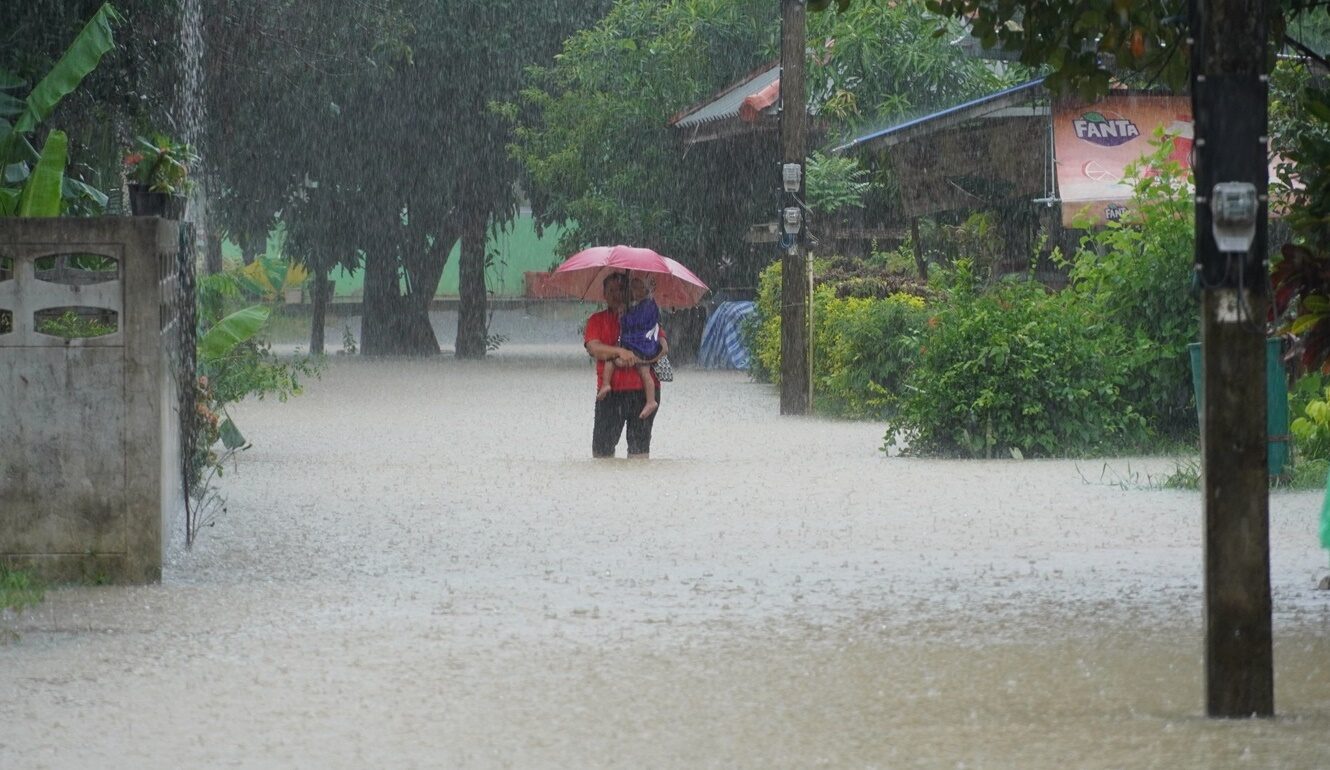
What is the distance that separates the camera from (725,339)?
109ft

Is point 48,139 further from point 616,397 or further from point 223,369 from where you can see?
point 616,397

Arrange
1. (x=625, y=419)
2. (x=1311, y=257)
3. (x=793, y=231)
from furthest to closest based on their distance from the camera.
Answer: (x=793, y=231) → (x=625, y=419) → (x=1311, y=257)

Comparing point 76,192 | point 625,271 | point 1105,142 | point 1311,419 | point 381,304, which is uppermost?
point 1105,142

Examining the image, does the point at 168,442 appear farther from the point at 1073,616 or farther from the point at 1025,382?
the point at 1025,382

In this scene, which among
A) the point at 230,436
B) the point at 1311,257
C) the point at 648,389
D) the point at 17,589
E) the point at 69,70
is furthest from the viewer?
the point at 648,389

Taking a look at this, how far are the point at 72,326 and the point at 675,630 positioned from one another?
15.2ft

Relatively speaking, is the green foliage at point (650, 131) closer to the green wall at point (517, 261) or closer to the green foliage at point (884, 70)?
the green foliage at point (884, 70)

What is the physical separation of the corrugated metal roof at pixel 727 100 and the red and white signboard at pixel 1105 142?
8.19 metres

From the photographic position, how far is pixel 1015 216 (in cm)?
2664

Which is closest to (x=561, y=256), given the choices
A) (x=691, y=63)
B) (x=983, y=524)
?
(x=691, y=63)

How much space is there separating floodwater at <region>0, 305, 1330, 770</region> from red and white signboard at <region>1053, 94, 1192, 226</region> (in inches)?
275

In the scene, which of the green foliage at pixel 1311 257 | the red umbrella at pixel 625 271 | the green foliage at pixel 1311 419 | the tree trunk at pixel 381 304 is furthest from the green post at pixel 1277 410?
the tree trunk at pixel 381 304

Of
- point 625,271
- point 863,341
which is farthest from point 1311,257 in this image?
point 863,341

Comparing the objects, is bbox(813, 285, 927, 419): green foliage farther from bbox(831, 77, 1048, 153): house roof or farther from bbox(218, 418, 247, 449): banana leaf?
bbox(218, 418, 247, 449): banana leaf
